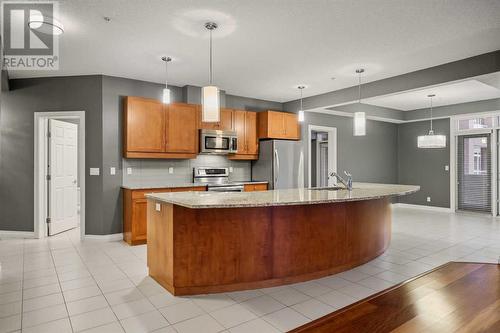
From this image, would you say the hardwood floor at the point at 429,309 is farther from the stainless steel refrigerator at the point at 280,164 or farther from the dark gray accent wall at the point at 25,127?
the dark gray accent wall at the point at 25,127

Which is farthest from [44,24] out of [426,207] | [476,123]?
[426,207]

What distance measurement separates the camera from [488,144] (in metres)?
7.26

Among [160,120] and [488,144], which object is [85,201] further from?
[488,144]

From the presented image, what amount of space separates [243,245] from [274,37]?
7.56 ft

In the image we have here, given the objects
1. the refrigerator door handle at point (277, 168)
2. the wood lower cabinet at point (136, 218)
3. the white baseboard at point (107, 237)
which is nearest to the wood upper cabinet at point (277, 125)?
the refrigerator door handle at point (277, 168)

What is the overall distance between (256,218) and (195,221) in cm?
57

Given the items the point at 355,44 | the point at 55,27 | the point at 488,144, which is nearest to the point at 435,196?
the point at 488,144

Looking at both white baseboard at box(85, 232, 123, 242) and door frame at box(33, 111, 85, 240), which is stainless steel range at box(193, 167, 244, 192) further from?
door frame at box(33, 111, 85, 240)

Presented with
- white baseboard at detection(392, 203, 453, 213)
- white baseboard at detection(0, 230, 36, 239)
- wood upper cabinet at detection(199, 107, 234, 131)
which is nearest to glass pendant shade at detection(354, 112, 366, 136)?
wood upper cabinet at detection(199, 107, 234, 131)

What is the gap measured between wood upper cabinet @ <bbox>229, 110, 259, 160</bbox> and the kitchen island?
309 centimetres

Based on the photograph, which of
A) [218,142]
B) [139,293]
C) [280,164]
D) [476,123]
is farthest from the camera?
[476,123]

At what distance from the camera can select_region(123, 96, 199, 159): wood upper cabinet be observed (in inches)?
194

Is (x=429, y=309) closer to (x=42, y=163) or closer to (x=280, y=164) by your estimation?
(x=280, y=164)

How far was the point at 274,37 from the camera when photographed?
139 inches
